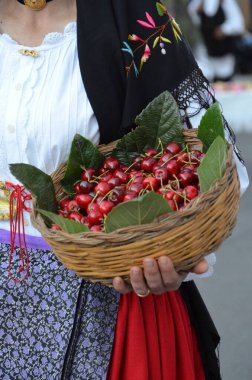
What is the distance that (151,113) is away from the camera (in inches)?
81.0

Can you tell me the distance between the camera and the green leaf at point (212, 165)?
1.78 meters

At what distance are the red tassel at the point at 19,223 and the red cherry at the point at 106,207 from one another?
341 mm

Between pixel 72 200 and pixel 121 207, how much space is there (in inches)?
13.0

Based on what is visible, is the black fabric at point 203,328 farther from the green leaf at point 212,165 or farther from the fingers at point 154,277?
the green leaf at point 212,165

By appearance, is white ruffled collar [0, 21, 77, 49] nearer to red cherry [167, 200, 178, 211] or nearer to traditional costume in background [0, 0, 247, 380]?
traditional costume in background [0, 0, 247, 380]

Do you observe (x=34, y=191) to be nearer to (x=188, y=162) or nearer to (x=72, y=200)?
(x=72, y=200)

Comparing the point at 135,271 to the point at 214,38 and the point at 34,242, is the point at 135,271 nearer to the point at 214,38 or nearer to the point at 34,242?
the point at 34,242

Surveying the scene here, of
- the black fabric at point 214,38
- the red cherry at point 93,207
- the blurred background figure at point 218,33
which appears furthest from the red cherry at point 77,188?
the black fabric at point 214,38

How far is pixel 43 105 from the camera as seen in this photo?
211 cm

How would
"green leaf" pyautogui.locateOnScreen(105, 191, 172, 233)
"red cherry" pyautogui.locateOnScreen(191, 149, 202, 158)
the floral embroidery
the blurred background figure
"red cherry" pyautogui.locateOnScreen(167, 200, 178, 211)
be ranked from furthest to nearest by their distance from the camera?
1. the blurred background figure
2. the floral embroidery
3. "red cherry" pyautogui.locateOnScreen(191, 149, 202, 158)
4. "red cherry" pyautogui.locateOnScreen(167, 200, 178, 211)
5. "green leaf" pyautogui.locateOnScreen(105, 191, 172, 233)

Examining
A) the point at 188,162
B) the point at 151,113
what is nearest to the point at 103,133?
the point at 151,113

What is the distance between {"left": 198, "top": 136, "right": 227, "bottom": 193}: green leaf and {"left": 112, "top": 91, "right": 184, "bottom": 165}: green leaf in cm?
27

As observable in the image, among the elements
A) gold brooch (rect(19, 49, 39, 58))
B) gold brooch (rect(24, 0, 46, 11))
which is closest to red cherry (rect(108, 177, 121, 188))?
gold brooch (rect(19, 49, 39, 58))

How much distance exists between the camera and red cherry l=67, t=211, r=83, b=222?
187cm
